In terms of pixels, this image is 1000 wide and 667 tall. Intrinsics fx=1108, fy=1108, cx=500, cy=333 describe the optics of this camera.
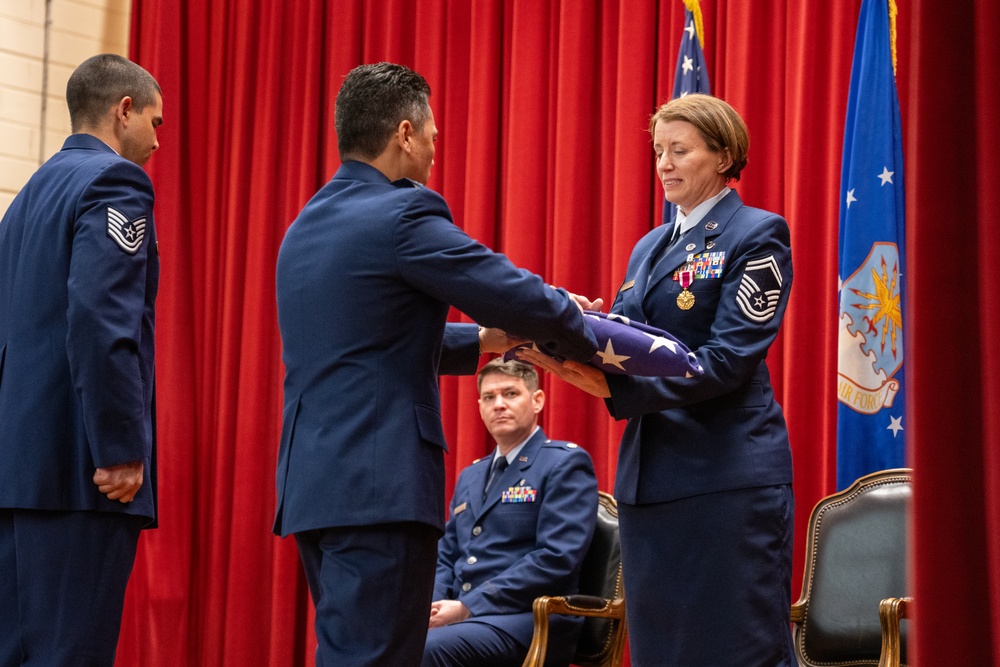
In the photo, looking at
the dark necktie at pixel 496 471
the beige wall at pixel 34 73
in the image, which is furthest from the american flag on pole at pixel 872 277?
the beige wall at pixel 34 73

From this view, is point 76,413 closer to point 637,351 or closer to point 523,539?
point 637,351

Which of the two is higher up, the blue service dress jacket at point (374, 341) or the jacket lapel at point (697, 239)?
the jacket lapel at point (697, 239)

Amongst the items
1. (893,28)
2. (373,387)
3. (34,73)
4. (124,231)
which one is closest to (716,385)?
(373,387)

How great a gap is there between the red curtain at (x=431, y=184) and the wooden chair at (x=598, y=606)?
497 mm

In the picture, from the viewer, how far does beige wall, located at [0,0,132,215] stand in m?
5.25

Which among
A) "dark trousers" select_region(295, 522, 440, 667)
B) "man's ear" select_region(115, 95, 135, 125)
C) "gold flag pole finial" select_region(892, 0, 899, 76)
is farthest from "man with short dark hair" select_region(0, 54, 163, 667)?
"gold flag pole finial" select_region(892, 0, 899, 76)

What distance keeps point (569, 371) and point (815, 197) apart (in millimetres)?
1911

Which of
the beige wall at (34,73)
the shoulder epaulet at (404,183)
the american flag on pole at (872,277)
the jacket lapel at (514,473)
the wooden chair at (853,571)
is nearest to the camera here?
the shoulder epaulet at (404,183)

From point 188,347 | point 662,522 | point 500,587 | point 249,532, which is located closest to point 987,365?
point 662,522

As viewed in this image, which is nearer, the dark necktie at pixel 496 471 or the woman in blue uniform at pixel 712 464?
the woman in blue uniform at pixel 712 464

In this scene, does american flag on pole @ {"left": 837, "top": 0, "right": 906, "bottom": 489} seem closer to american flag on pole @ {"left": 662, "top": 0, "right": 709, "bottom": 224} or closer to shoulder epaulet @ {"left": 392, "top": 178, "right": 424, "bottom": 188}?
american flag on pole @ {"left": 662, "top": 0, "right": 709, "bottom": 224}

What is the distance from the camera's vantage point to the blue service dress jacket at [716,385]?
2.20m

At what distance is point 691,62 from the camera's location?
3939 mm

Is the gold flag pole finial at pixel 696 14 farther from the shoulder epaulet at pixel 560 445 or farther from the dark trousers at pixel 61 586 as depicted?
the dark trousers at pixel 61 586
